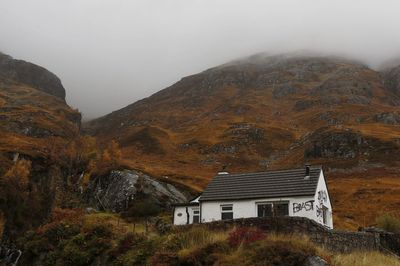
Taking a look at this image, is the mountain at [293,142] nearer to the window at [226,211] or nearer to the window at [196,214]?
the window at [196,214]

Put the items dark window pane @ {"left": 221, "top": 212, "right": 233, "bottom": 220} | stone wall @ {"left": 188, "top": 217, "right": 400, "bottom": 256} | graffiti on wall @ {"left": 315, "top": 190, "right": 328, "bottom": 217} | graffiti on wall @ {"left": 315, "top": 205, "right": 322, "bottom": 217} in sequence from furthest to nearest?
dark window pane @ {"left": 221, "top": 212, "right": 233, "bottom": 220} < graffiti on wall @ {"left": 315, "top": 190, "right": 328, "bottom": 217} < graffiti on wall @ {"left": 315, "top": 205, "right": 322, "bottom": 217} < stone wall @ {"left": 188, "top": 217, "right": 400, "bottom": 256}

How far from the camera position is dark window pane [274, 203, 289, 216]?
3278cm

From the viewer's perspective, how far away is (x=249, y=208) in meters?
34.5

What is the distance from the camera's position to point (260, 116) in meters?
178

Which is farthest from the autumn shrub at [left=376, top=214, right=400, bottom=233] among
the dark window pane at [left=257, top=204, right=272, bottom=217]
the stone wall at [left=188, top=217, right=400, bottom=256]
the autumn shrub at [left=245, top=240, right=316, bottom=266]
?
the autumn shrub at [left=245, top=240, right=316, bottom=266]

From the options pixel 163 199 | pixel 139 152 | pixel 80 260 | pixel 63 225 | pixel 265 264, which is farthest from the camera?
pixel 139 152

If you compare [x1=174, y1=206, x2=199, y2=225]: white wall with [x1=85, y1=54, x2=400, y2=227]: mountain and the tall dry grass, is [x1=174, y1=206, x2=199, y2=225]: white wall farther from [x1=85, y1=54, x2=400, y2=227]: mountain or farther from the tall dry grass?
[x1=85, y1=54, x2=400, y2=227]: mountain

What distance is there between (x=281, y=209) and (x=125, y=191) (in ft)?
113

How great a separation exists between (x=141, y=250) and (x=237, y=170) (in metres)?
96.2

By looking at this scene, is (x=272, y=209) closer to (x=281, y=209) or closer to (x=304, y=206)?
(x=281, y=209)

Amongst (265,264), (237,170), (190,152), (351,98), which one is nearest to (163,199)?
(265,264)

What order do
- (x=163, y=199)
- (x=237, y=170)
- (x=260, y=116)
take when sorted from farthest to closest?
(x=260, y=116) < (x=237, y=170) < (x=163, y=199)

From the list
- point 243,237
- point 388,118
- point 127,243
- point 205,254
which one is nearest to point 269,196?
point 127,243

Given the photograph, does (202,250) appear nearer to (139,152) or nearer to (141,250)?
(141,250)
